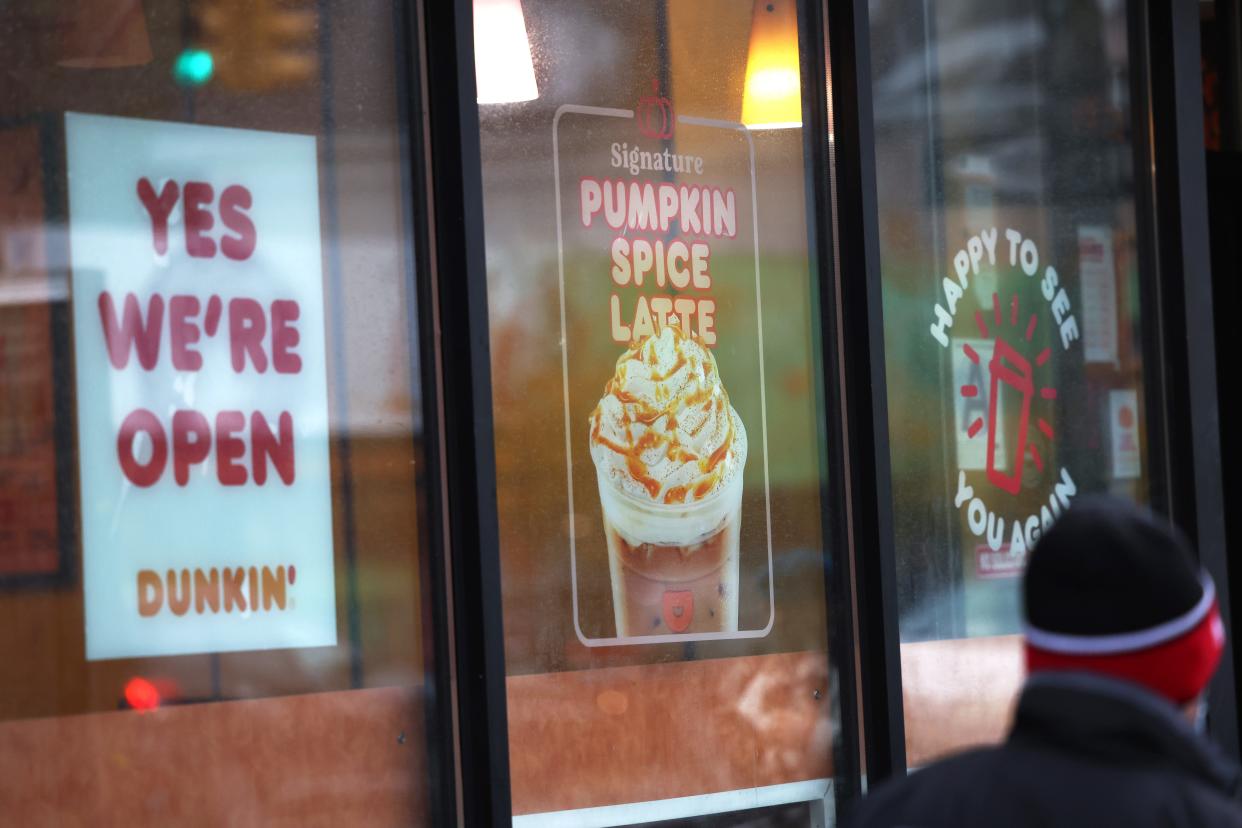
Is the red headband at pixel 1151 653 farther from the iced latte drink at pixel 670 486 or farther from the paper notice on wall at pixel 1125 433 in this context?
the paper notice on wall at pixel 1125 433

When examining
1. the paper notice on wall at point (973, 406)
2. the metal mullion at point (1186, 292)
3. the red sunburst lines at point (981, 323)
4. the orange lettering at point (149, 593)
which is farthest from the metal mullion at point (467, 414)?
the metal mullion at point (1186, 292)

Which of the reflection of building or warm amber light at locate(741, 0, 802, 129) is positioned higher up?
warm amber light at locate(741, 0, 802, 129)

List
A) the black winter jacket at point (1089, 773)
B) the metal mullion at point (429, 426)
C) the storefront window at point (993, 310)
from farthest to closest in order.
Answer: the storefront window at point (993, 310) → the metal mullion at point (429, 426) → the black winter jacket at point (1089, 773)

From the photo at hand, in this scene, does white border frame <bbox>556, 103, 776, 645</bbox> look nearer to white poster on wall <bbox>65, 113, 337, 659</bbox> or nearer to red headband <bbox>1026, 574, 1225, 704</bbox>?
white poster on wall <bbox>65, 113, 337, 659</bbox>

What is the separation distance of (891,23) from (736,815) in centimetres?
254

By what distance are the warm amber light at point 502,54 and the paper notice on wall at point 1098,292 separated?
2263mm

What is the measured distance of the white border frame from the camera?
466cm

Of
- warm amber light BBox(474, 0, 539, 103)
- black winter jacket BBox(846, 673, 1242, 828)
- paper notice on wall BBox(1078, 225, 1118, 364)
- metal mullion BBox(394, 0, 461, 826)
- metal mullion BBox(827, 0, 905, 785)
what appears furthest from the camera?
paper notice on wall BBox(1078, 225, 1118, 364)

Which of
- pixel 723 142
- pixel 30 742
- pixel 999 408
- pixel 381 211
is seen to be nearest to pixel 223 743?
pixel 30 742

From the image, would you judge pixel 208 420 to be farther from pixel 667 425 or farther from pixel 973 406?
pixel 973 406

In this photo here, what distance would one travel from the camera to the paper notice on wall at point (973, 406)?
551 cm

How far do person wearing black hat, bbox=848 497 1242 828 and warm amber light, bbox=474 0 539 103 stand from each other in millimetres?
2956

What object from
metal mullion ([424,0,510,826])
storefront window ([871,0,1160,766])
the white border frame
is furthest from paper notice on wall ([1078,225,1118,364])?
metal mullion ([424,0,510,826])

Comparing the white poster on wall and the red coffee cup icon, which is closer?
the white poster on wall
